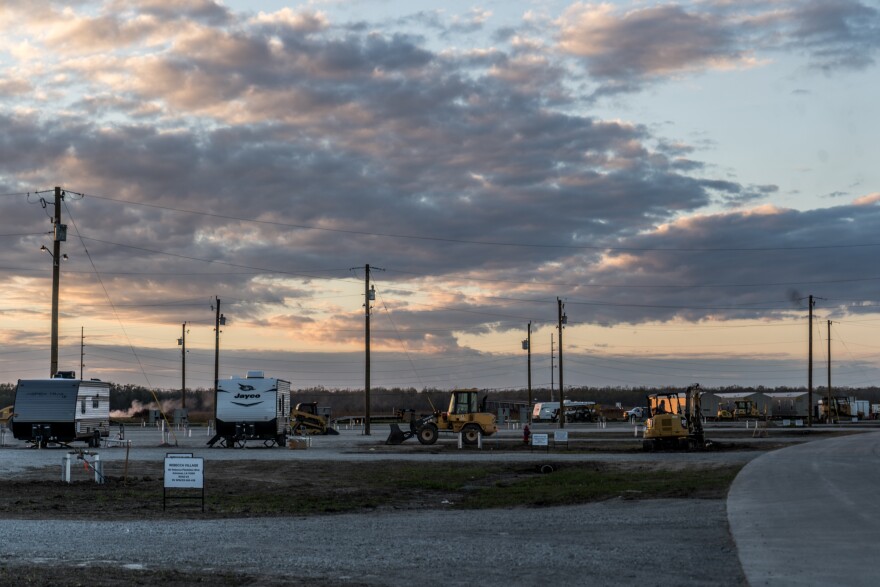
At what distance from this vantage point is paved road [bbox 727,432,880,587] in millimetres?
12227

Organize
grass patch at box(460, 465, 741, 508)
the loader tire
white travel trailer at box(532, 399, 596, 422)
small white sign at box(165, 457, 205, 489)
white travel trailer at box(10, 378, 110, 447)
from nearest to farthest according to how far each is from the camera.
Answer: small white sign at box(165, 457, 205, 489) → grass patch at box(460, 465, 741, 508) → white travel trailer at box(10, 378, 110, 447) → the loader tire → white travel trailer at box(532, 399, 596, 422)

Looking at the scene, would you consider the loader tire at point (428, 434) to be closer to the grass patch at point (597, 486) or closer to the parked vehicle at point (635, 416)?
the grass patch at point (597, 486)

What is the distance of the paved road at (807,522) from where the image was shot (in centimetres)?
1223

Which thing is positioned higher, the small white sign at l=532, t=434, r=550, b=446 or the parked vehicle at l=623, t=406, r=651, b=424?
the small white sign at l=532, t=434, r=550, b=446

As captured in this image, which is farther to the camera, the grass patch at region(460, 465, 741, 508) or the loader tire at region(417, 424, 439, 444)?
the loader tire at region(417, 424, 439, 444)

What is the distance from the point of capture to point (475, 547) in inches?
591

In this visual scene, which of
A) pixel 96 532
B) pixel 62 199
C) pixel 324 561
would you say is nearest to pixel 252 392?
pixel 62 199

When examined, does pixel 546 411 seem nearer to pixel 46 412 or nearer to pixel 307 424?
pixel 307 424

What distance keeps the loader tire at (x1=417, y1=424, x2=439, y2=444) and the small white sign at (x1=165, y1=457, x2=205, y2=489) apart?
31217 mm

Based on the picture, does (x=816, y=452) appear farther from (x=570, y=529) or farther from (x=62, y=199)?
(x=62, y=199)

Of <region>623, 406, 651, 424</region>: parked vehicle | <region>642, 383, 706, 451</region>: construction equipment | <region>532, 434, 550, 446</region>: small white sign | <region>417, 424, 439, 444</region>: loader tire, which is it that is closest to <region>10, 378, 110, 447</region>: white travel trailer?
<region>417, 424, 439, 444</region>: loader tire

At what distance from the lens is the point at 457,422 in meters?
52.0

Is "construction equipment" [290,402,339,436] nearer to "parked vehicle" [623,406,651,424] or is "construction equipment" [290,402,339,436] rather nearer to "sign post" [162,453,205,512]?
"parked vehicle" [623,406,651,424]

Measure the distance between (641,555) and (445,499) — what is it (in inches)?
445
